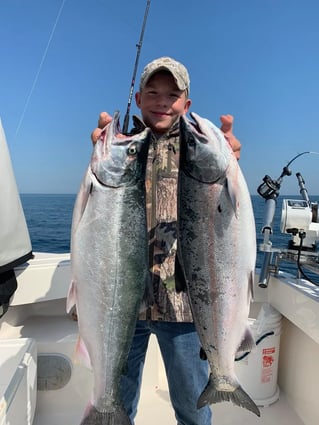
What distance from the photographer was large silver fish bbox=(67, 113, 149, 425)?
191cm

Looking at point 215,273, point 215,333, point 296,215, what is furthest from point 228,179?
point 296,215

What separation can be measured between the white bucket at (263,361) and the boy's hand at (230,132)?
2097 mm

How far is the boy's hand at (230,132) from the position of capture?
82.5 inches

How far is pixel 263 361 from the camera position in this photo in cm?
357

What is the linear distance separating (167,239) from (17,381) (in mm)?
1545

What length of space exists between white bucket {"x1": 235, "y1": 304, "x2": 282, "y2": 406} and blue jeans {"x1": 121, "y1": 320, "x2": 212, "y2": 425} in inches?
51.1

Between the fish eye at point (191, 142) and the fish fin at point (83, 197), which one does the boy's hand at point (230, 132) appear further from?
the fish fin at point (83, 197)

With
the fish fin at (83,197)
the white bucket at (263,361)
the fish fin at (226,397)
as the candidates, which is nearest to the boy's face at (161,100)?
the fish fin at (83,197)

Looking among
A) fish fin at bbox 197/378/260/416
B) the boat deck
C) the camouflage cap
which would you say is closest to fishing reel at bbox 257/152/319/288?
the boat deck

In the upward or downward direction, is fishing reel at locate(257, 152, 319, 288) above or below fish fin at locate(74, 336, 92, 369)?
above

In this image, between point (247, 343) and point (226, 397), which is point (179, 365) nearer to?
point (226, 397)

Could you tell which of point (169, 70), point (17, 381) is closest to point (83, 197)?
point (169, 70)

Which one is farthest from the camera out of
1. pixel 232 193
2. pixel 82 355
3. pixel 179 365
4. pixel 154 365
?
pixel 154 365

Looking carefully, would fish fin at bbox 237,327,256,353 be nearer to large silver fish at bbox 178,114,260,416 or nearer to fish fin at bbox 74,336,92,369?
large silver fish at bbox 178,114,260,416
